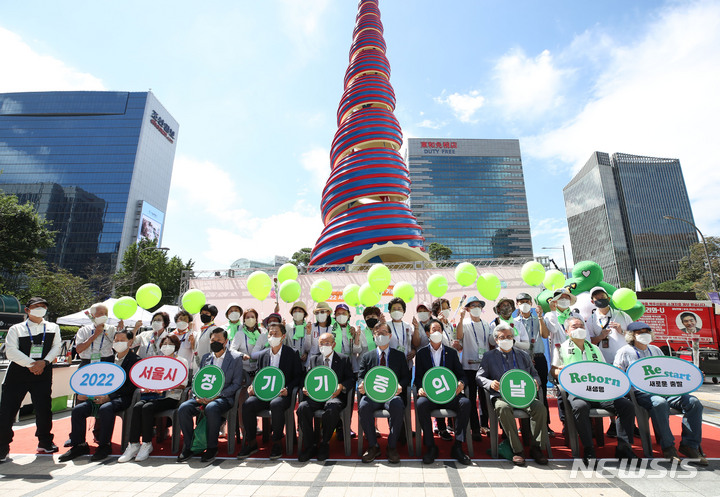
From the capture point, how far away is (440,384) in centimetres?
364

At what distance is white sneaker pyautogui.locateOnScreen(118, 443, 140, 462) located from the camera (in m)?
3.63

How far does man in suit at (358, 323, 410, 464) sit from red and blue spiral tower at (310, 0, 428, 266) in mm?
10757

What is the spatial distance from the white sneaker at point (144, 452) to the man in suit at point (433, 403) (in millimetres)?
3121

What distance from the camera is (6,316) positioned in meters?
12.3

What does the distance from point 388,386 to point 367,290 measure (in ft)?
8.34

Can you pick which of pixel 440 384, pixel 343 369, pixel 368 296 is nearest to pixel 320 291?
pixel 368 296

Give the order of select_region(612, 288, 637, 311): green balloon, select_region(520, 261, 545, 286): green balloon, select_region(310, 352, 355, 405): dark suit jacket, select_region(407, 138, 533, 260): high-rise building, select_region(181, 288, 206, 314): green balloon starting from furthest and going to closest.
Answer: select_region(407, 138, 533, 260): high-rise building < select_region(520, 261, 545, 286): green balloon < select_region(181, 288, 206, 314): green balloon < select_region(612, 288, 637, 311): green balloon < select_region(310, 352, 355, 405): dark suit jacket

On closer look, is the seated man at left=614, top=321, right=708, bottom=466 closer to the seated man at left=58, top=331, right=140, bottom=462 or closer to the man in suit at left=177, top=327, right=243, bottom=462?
the man in suit at left=177, top=327, right=243, bottom=462

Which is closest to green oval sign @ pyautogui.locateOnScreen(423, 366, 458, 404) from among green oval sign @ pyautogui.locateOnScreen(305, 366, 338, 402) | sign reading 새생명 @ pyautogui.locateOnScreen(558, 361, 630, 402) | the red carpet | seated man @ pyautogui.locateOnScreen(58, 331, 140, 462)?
the red carpet

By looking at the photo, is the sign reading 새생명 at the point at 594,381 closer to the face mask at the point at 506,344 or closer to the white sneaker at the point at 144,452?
the face mask at the point at 506,344

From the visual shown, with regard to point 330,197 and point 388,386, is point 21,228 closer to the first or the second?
point 330,197

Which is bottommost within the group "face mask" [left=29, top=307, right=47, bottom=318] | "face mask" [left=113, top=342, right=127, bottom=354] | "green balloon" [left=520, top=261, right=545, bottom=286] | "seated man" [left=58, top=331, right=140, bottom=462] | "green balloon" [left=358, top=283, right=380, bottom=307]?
"seated man" [left=58, top=331, right=140, bottom=462]

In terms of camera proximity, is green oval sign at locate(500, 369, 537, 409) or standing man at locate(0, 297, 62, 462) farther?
standing man at locate(0, 297, 62, 462)

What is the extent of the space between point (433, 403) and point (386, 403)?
53cm
